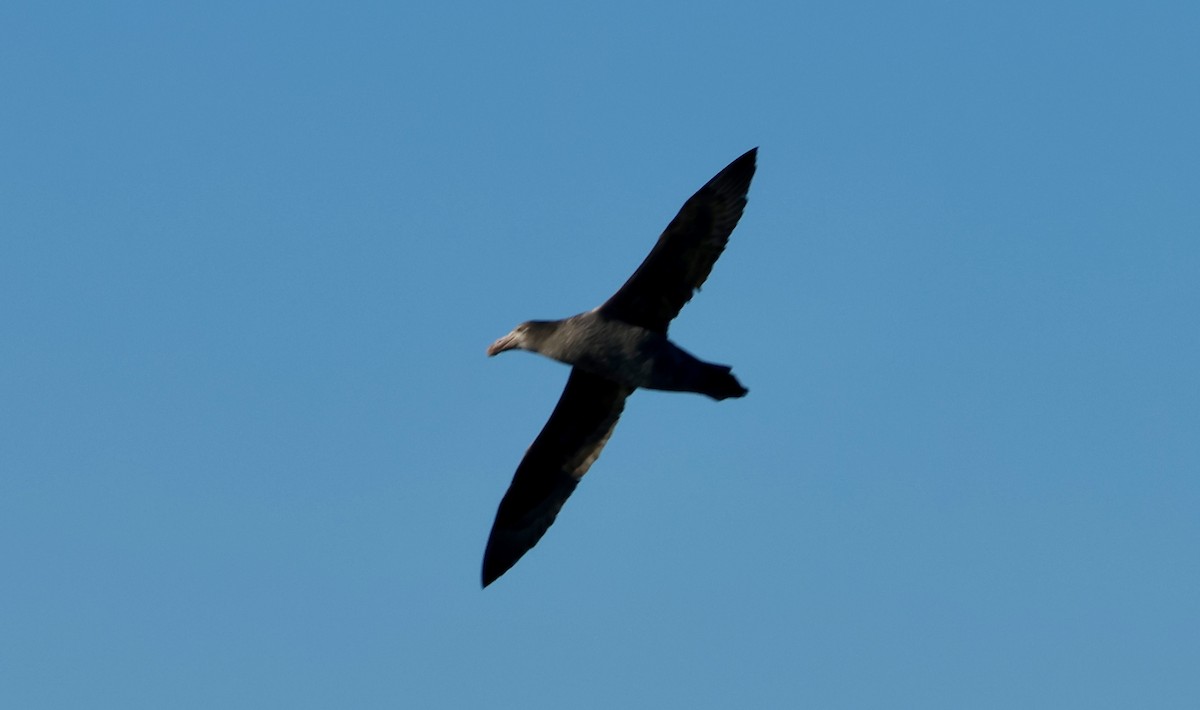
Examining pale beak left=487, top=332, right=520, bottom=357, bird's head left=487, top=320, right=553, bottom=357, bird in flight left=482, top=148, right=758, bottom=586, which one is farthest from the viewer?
pale beak left=487, top=332, right=520, bottom=357

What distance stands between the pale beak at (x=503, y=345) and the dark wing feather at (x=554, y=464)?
95 centimetres

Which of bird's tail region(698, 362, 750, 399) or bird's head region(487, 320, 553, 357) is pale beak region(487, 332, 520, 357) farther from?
bird's tail region(698, 362, 750, 399)

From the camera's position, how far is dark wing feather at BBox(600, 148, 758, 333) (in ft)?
63.4

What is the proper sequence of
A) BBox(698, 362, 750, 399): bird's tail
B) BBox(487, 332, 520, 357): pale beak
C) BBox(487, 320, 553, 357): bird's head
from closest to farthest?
BBox(698, 362, 750, 399): bird's tail
BBox(487, 320, 553, 357): bird's head
BBox(487, 332, 520, 357): pale beak

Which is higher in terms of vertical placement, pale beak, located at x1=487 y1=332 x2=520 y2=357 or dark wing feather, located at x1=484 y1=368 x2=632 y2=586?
pale beak, located at x1=487 y1=332 x2=520 y2=357

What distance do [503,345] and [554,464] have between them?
173 cm

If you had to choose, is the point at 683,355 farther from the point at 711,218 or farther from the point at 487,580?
the point at 487,580

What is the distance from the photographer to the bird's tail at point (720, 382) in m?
19.0

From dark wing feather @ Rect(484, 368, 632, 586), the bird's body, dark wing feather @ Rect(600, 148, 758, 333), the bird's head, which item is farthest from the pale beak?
dark wing feather @ Rect(600, 148, 758, 333)

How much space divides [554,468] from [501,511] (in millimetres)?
879

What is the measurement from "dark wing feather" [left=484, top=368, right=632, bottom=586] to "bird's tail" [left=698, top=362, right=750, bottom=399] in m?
2.14

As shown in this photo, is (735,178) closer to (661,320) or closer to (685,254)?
(685,254)

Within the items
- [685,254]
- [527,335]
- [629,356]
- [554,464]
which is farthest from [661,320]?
[554,464]

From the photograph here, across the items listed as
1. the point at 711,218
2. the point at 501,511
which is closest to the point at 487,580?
the point at 501,511
